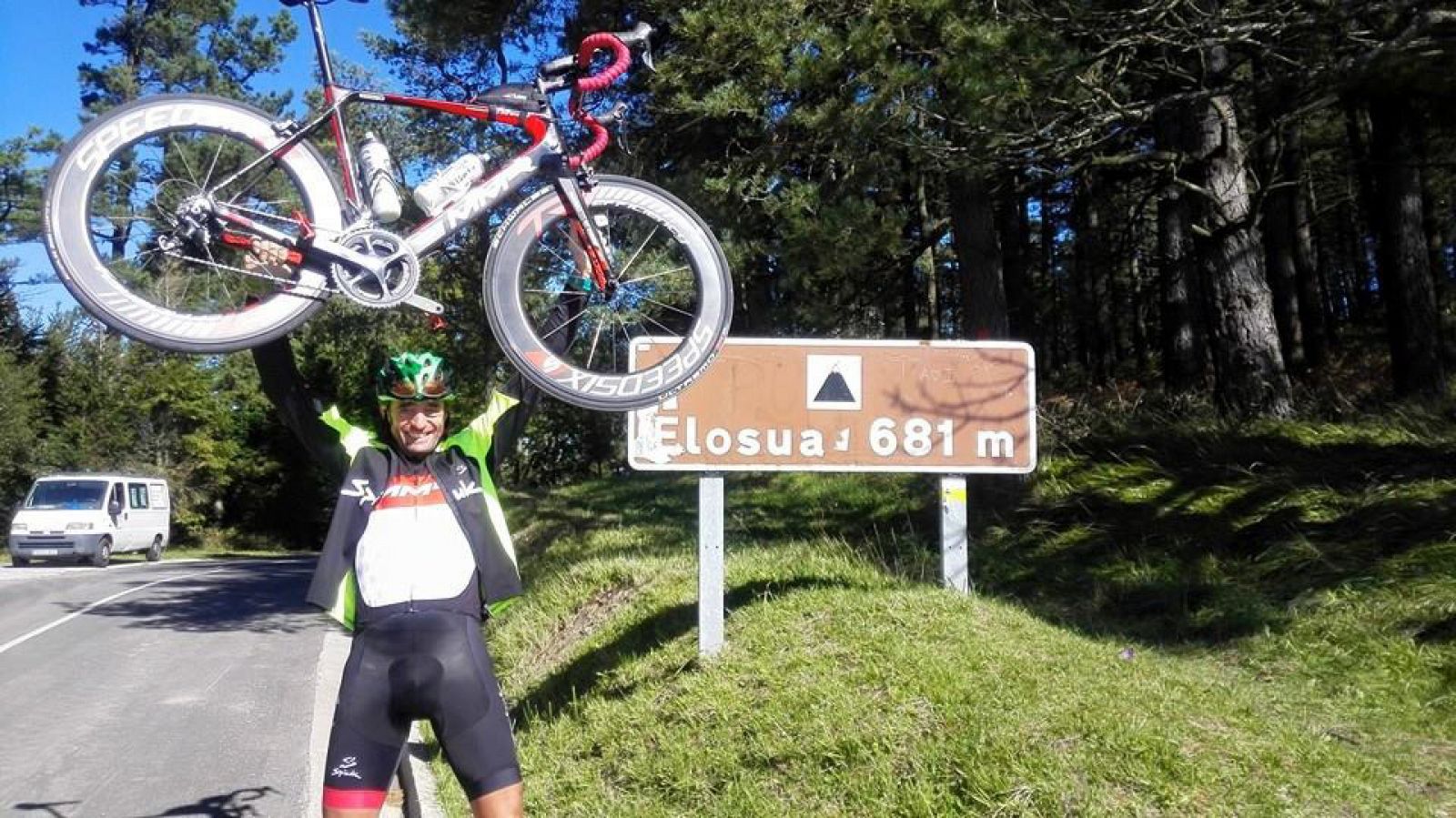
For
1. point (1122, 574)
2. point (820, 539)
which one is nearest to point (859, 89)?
point (820, 539)

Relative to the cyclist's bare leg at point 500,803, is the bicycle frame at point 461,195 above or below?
above

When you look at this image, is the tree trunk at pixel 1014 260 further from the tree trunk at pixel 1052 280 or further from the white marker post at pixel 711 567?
the white marker post at pixel 711 567

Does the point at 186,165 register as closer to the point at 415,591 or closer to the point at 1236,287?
the point at 415,591

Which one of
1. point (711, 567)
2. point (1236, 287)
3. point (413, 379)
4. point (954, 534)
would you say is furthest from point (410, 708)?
point (1236, 287)

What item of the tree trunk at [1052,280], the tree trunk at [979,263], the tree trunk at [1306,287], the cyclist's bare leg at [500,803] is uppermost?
the tree trunk at [1052,280]

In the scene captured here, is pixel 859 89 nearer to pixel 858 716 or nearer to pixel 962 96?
pixel 962 96

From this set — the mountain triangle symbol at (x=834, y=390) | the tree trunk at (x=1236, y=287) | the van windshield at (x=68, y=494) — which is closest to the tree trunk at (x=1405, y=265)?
the tree trunk at (x=1236, y=287)

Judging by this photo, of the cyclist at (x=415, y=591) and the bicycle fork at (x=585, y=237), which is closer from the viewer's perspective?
the cyclist at (x=415, y=591)

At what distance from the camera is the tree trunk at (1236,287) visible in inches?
433


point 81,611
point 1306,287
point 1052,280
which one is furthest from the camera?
point 1052,280

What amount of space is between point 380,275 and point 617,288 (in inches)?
35.8

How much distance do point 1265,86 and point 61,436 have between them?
1441 inches

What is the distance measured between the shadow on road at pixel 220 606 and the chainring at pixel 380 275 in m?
12.3

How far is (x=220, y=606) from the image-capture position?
1769cm
